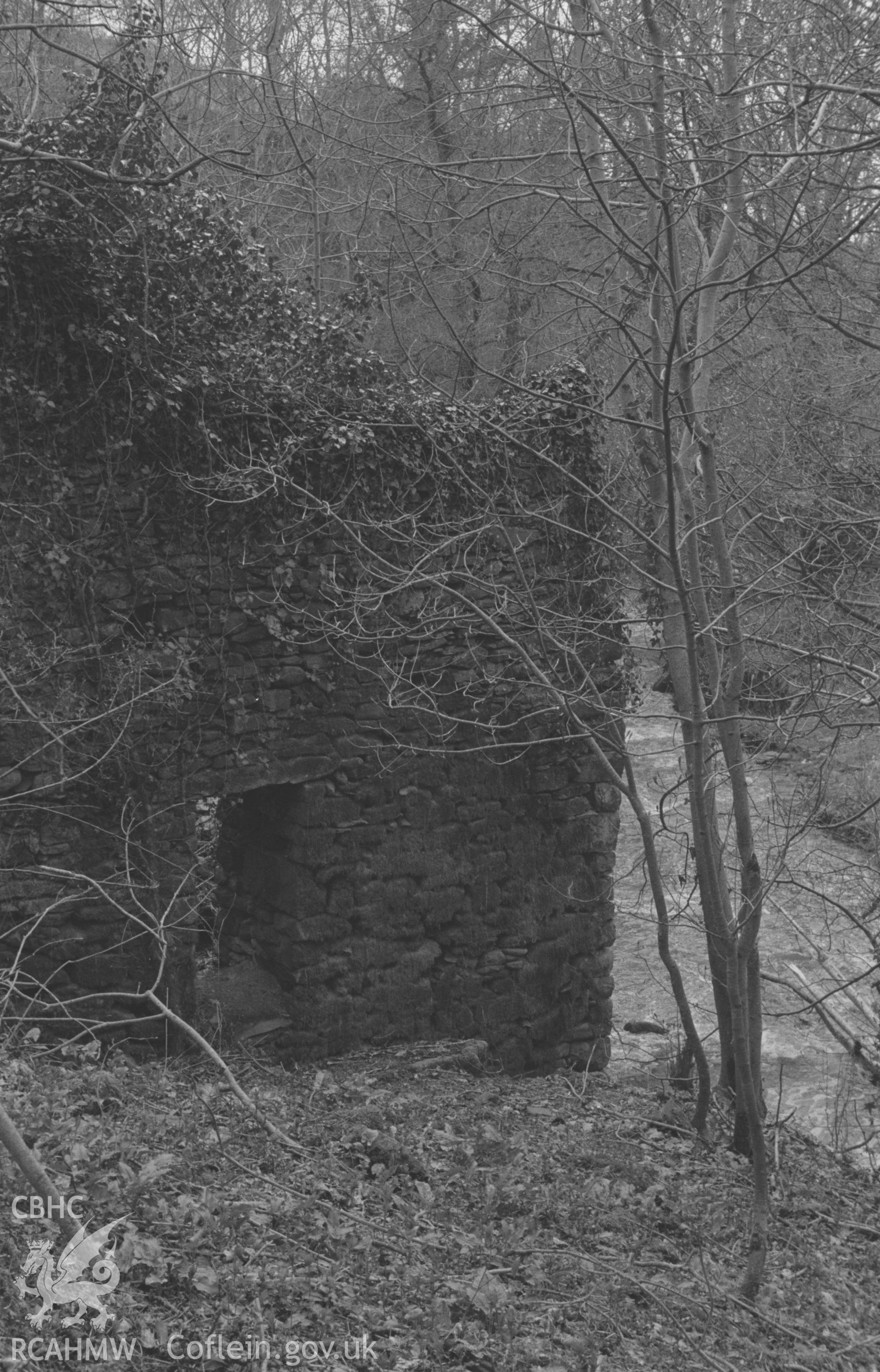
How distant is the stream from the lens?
6.28 meters

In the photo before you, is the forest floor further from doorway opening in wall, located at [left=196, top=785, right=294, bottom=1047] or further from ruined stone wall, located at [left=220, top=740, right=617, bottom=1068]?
ruined stone wall, located at [left=220, top=740, right=617, bottom=1068]

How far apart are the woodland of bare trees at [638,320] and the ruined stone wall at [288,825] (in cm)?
34

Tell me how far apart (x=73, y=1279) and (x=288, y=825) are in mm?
3223

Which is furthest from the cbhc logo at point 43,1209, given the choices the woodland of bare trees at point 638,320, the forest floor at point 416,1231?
the woodland of bare trees at point 638,320

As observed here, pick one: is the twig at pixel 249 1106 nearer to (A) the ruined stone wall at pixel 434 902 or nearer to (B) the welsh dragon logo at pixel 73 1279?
(B) the welsh dragon logo at pixel 73 1279

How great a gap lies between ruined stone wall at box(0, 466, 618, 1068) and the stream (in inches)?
22.9

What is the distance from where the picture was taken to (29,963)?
15.7 ft

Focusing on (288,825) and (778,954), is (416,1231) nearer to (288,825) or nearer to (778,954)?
(288,825)

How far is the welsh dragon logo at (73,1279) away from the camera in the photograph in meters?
2.44

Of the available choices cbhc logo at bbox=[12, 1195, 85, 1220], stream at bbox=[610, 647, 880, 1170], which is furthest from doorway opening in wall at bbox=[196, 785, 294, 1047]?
cbhc logo at bbox=[12, 1195, 85, 1220]

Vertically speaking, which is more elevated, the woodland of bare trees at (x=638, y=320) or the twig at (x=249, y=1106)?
the woodland of bare trees at (x=638, y=320)

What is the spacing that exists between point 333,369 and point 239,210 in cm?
201

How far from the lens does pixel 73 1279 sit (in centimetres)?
251

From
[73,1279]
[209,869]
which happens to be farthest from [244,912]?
[73,1279]
